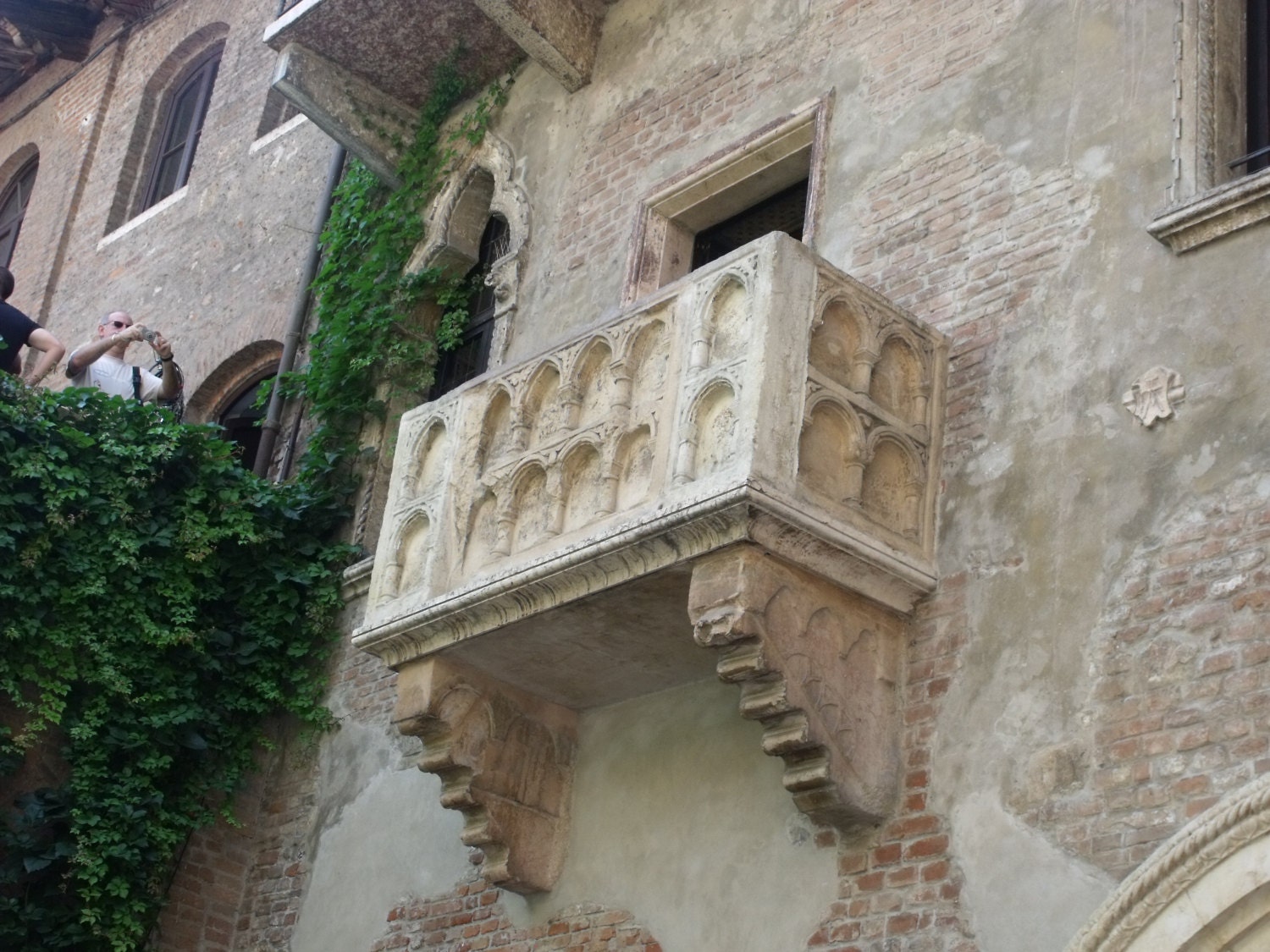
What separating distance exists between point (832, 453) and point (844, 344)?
1.58 feet

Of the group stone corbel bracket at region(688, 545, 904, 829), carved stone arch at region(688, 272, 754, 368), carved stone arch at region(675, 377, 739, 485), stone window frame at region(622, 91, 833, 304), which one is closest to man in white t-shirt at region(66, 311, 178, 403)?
stone window frame at region(622, 91, 833, 304)

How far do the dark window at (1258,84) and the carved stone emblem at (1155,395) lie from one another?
937 millimetres

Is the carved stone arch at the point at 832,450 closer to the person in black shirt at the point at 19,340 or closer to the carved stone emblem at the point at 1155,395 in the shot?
the carved stone emblem at the point at 1155,395

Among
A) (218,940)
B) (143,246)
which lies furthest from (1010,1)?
(143,246)

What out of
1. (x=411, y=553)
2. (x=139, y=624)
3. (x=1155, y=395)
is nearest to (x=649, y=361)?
(x=411, y=553)

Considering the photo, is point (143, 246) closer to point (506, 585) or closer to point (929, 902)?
point (506, 585)

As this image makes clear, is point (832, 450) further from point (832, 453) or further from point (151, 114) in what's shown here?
point (151, 114)

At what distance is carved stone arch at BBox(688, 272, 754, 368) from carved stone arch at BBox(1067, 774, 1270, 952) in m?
2.34

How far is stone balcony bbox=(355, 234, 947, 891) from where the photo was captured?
6.86m

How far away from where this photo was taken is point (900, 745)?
23.0 feet

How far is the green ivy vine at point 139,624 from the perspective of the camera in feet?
30.5

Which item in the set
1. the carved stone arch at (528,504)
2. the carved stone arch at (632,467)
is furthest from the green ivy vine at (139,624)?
the carved stone arch at (632,467)

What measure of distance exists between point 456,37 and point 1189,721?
659cm

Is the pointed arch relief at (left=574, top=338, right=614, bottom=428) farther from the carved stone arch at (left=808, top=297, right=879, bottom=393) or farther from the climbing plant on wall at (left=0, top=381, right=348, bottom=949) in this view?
the climbing plant on wall at (left=0, top=381, right=348, bottom=949)
